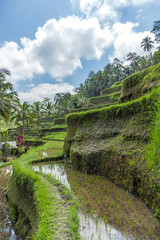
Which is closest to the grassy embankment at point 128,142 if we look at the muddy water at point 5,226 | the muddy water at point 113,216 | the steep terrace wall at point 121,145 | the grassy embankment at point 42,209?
the steep terrace wall at point 121,145

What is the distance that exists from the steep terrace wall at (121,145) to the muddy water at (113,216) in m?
0.30

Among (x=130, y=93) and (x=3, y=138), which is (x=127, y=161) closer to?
(x=130, y=93)

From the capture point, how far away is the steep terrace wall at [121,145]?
11.4ft

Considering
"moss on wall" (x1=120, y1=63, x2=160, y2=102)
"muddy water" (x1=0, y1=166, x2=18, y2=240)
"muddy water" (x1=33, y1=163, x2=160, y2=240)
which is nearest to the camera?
"muddy water" (x1=33, y1=163, x2=160, y2=240)

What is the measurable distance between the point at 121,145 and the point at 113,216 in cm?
231

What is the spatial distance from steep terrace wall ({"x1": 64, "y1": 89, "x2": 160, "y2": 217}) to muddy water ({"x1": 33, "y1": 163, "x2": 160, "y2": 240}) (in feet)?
0.99

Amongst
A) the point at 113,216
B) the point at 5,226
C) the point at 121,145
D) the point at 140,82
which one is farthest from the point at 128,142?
the point at 140,82

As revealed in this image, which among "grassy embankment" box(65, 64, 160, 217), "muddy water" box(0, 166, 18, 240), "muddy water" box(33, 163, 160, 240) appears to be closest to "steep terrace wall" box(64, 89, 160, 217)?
"grassy embankment" box(65, 64, 160, 217)

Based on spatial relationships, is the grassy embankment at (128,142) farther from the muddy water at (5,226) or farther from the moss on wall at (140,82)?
the muddy water at (5,226)

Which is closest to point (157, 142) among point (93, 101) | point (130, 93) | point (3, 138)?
point (130, 93)

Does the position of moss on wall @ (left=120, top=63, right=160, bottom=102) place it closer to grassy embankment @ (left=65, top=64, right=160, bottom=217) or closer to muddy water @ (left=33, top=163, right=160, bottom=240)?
grassy embankment @ (left=65, top=64, right=160, bottom=217)

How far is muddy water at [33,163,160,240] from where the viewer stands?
2.41 m

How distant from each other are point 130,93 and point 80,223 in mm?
7605

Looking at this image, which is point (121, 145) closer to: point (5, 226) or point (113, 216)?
point (113, 216)
